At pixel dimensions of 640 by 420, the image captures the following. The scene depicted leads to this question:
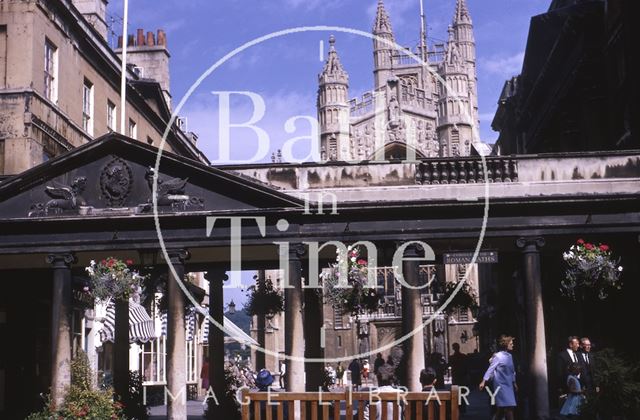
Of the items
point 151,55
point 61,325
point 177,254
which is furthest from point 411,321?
point 151,55

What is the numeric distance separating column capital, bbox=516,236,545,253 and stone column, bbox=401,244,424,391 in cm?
215

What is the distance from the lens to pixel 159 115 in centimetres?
3816

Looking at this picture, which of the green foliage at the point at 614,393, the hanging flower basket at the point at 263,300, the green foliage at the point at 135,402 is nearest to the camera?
the green foliage at the point at 614,393

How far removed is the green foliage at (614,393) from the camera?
13789 mm

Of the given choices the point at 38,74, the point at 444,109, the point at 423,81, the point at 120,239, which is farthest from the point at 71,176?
the point at 423,81

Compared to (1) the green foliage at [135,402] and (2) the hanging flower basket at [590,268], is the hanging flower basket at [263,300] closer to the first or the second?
(1) the green foliage at [135,402]

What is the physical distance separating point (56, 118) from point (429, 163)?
11796 millimetres

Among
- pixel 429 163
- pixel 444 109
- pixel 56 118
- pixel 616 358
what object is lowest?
pixel 616 358

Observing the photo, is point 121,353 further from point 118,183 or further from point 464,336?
point 464,336

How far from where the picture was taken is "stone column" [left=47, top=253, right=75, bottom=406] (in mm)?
19297

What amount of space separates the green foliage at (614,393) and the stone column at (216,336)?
11.0 metres

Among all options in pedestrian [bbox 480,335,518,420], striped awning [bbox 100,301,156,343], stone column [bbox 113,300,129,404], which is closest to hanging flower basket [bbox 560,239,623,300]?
pedestrian [bbox 480,335,518,420]

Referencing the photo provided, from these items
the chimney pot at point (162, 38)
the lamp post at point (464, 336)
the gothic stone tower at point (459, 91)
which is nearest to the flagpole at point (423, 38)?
the gothic stone tower at point (459, 91)

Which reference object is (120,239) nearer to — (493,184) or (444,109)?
(493,184)
